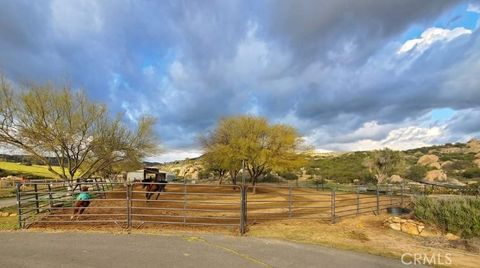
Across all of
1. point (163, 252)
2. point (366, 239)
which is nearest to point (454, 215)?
point (366, 239)

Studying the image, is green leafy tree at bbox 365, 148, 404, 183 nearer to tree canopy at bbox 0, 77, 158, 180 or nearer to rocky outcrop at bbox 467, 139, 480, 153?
tree canopy at bbox 0, 77, 158, 180

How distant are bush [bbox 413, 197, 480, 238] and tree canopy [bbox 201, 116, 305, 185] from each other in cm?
2443

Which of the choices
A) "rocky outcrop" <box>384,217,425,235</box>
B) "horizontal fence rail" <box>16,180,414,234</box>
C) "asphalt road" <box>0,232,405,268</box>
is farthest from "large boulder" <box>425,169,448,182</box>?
"asphalt road" <box>0,232,405,268</box>

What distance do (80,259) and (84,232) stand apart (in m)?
3.37

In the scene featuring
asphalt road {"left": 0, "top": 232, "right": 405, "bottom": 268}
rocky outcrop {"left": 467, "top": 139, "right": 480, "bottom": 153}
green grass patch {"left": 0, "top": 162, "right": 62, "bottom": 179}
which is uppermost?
rocky outcrop {"left": 467, "top": 139, "right": 480, "bottom": 153}

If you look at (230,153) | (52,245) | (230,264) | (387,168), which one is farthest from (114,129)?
(387,168)

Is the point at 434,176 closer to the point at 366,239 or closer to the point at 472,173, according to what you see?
the point at 472,173

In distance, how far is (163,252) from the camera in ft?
29.3

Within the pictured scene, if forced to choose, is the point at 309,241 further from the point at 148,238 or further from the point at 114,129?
the point at 114,129

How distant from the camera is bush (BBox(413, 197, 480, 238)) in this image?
12.9 meters

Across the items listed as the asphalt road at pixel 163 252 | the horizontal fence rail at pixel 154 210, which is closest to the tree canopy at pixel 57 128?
the horizontal fence rail at pixel 154 210

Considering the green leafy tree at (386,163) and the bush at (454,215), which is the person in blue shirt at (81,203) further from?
the green leafy tree at (386,163)

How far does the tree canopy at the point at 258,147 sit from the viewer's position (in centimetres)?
3934

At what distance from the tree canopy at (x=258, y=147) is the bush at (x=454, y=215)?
2443cm
